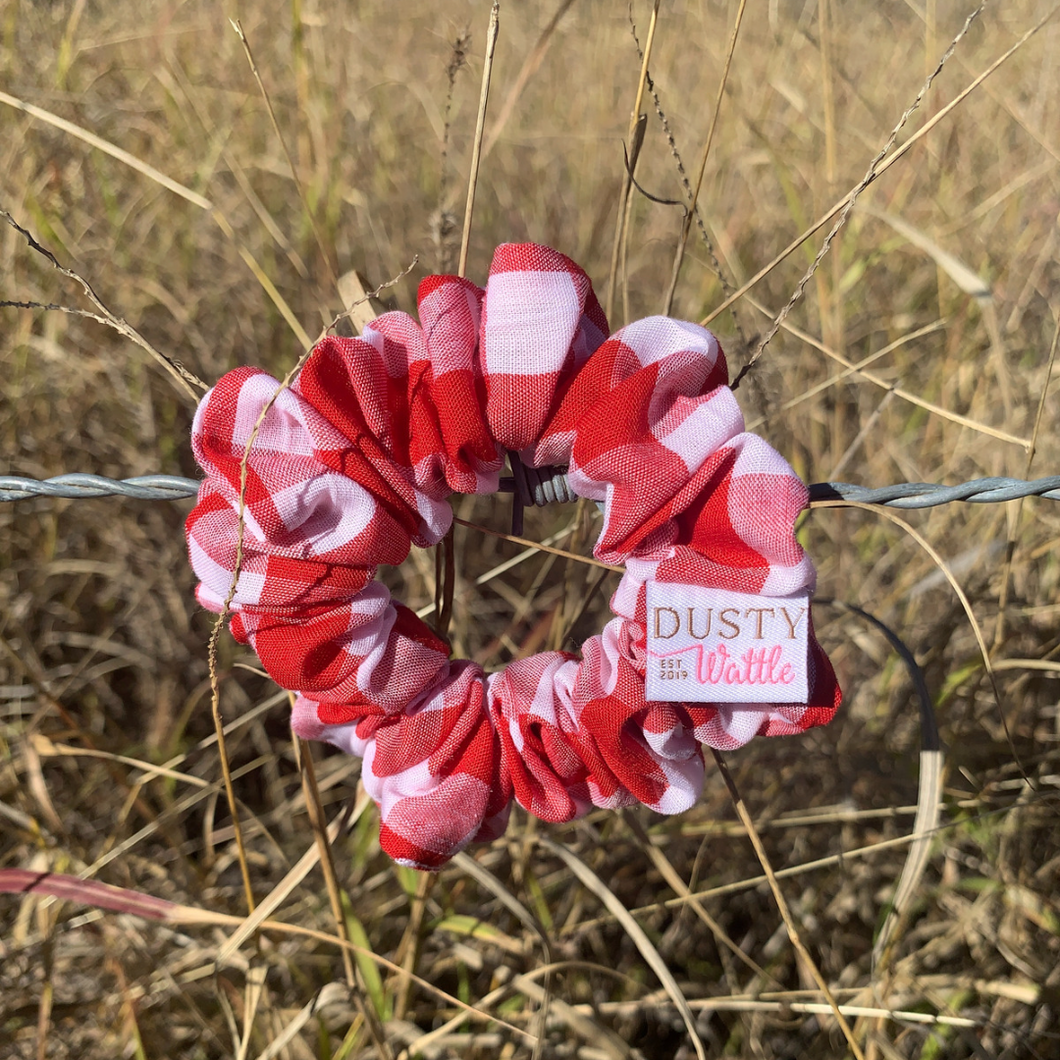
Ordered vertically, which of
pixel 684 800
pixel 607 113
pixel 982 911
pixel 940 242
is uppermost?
pixel 607 113

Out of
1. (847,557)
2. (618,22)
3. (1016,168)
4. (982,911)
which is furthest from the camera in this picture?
(618,22)

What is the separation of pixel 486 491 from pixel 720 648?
0.19 metres

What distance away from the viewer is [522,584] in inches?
55.3

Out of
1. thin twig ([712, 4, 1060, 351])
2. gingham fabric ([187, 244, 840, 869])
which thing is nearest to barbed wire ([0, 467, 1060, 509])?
gingham fabric ([187, 244, 840, 869])

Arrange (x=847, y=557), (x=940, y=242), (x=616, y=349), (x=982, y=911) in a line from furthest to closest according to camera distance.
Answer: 1. (x=940, y=242)
2. (x=847, y=557)
3. (x=982, y=911)
4. (x=616, y=349)

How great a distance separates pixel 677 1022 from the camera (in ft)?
3.32

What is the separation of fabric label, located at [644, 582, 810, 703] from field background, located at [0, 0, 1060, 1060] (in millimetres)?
218

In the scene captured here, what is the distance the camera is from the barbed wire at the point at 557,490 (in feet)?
1.83

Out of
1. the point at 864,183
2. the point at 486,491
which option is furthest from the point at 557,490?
the point at 864,183

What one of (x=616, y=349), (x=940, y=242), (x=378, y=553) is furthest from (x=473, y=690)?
(x=940, y=242)

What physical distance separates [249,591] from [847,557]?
38.0 inches

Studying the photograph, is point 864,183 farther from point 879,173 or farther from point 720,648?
point 720,648

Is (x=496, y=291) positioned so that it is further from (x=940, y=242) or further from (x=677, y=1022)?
(x=940, y=242)

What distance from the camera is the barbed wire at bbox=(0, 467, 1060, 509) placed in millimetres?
558
